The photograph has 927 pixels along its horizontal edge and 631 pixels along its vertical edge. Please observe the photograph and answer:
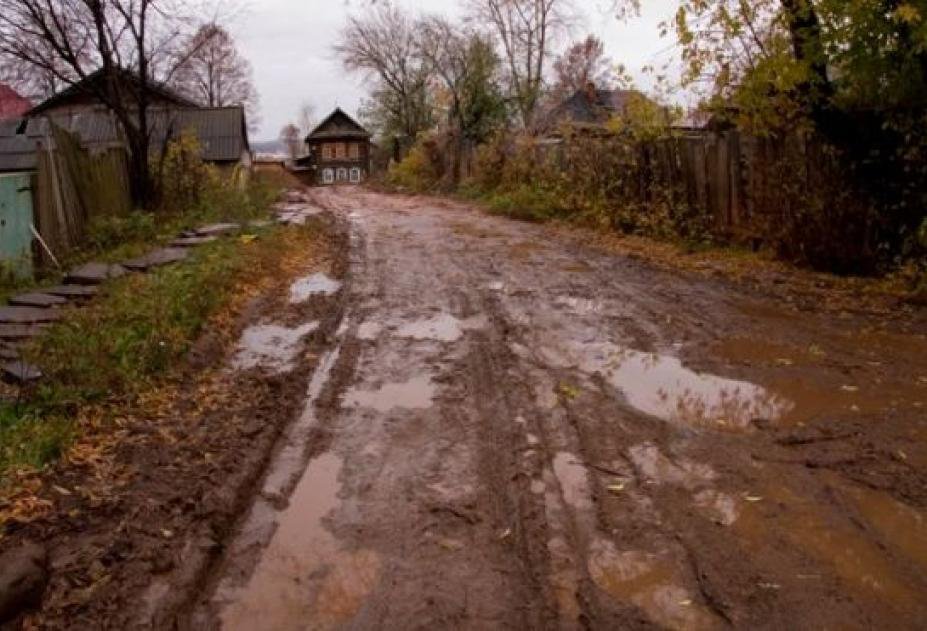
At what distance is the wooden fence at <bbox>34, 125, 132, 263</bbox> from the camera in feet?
33.5

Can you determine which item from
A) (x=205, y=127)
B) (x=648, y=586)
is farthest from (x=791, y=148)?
(x=205, y=127)

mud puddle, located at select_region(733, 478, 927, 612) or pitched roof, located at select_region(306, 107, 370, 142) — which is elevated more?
pitched roof, located at select_region(306, 107, 370, 142)

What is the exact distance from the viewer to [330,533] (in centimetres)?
379

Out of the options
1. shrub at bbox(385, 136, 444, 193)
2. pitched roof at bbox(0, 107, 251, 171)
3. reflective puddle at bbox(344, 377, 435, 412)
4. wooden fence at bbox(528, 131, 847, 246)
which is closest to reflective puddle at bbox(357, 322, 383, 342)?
reflective puddle at bbox(344, 377, 435, 412)

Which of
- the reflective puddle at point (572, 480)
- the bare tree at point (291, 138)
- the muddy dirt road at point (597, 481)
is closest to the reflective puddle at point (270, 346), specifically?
the muddy dirt road at point (597, 481)

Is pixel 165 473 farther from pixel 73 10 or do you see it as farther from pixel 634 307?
pixel 73 10

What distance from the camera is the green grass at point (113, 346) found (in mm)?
4680

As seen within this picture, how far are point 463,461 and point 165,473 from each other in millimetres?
1691

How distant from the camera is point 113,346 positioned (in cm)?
595

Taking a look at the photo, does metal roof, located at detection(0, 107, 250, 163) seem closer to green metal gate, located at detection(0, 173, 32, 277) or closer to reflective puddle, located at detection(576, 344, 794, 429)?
green metal gate, located at detection(0, 173, 32, 277)

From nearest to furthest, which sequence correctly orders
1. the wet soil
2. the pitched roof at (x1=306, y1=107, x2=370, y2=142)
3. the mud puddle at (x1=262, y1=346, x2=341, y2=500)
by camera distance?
the wet soil
the mud puddle at (x1=262, y1=346, x2=341, y2=500)
the pitched roof at (x1=306, y1=107, x2=370, y2=142)

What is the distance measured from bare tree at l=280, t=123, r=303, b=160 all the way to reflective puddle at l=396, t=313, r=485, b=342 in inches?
4135

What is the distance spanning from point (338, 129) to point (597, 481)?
56.9m

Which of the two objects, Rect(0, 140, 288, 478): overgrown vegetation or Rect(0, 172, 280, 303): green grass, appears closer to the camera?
Rect(0, 140, 288, 478): overgrown vegetation
